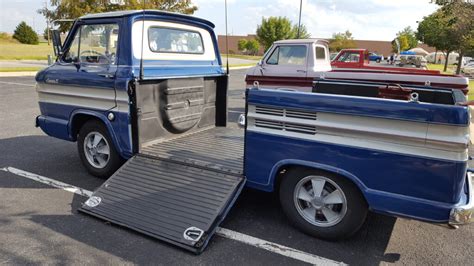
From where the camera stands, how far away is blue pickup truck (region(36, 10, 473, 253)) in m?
2.77

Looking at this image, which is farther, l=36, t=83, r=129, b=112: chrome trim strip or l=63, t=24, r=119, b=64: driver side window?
l=63, t=24, r=119, b=64: driver side window

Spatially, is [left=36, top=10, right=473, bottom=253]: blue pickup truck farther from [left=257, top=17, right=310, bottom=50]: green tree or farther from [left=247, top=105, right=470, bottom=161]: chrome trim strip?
[left=257, top=17, right=310, bottom=50]: green tree

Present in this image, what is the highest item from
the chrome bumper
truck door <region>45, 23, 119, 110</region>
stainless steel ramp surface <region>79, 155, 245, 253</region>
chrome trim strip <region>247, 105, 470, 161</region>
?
truck door <region>45, 23, 119, 110</region>

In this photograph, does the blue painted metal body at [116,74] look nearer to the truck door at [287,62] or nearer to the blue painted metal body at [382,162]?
the blue painted metal body at [382,162]

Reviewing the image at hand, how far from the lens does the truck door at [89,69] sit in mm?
4387

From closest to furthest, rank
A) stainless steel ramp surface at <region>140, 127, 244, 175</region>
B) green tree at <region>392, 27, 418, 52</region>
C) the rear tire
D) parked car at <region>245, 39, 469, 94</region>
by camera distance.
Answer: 1. stainless steel ramp surface at <region>140, 127, 244, 175</region>
2. the rear tire
3. parked car at <region>245, 39, 469, 94</region>
4. green tree at <region>392, 27, 418, 52</region>

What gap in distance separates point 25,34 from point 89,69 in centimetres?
5469

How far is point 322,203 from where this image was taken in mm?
3318

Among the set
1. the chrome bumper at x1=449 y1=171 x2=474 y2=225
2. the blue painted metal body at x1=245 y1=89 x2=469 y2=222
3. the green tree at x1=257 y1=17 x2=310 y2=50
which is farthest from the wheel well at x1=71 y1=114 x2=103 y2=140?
the green tree at x1=257 y1=17 x2=310 y2=50

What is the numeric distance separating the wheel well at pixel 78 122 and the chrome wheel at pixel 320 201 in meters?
2.90

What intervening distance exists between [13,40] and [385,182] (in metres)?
61.5

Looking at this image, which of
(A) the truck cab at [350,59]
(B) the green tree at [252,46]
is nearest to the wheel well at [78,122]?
(A) the truck cab at [350,59]

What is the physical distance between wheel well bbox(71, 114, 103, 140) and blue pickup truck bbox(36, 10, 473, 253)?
0.7 inches

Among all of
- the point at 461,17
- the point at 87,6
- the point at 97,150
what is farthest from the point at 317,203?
the point at 87,6
